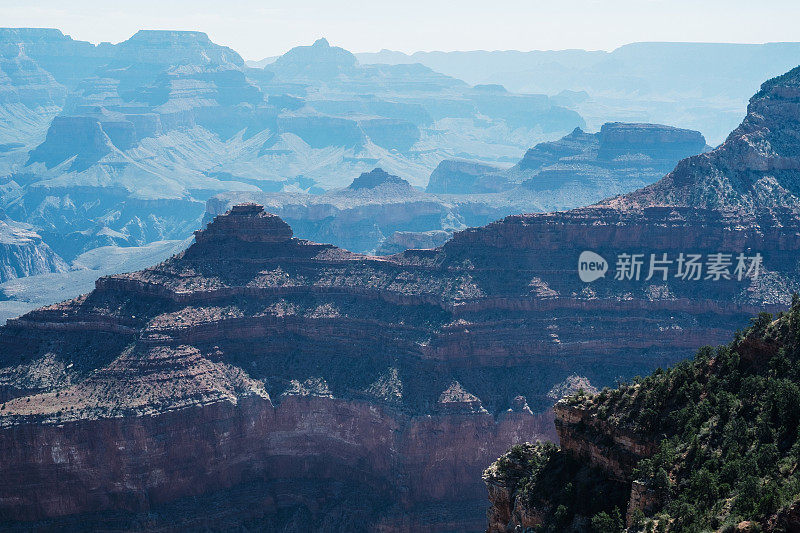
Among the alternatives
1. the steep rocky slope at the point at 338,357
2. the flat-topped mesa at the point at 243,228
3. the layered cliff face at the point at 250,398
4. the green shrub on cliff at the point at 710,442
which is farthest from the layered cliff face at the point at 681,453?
the flat-topped mesa at the point at 243,228

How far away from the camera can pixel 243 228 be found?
92188 millimetres

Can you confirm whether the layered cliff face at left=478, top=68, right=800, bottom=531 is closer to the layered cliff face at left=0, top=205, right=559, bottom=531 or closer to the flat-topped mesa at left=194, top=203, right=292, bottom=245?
the layered cliff face at left=0, top=205, right=559, bottom=531

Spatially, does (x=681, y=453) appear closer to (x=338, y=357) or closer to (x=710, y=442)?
(x=710, y=442)

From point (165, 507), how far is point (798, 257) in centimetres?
6804

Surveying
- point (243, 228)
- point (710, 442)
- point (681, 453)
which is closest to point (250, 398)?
point (243, 228)

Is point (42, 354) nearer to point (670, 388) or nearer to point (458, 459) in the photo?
point (458, 459)

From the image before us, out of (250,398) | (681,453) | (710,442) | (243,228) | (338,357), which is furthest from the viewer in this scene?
(243,228)

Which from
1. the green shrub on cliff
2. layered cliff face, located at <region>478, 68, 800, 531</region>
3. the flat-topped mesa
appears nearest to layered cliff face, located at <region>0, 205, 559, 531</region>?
the flat-topped mesa

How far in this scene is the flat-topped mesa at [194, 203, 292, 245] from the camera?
9206 centimetres

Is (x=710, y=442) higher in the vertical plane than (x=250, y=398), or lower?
higher

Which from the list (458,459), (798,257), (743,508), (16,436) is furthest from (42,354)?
(798,257)

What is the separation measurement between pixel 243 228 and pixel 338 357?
703 inches

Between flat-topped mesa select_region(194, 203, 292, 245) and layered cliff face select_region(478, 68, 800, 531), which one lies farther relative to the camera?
flat-topped mesa select_region(194, 203, 292, 245)

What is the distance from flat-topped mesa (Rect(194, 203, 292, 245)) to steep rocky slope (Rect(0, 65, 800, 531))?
0.21 metres
